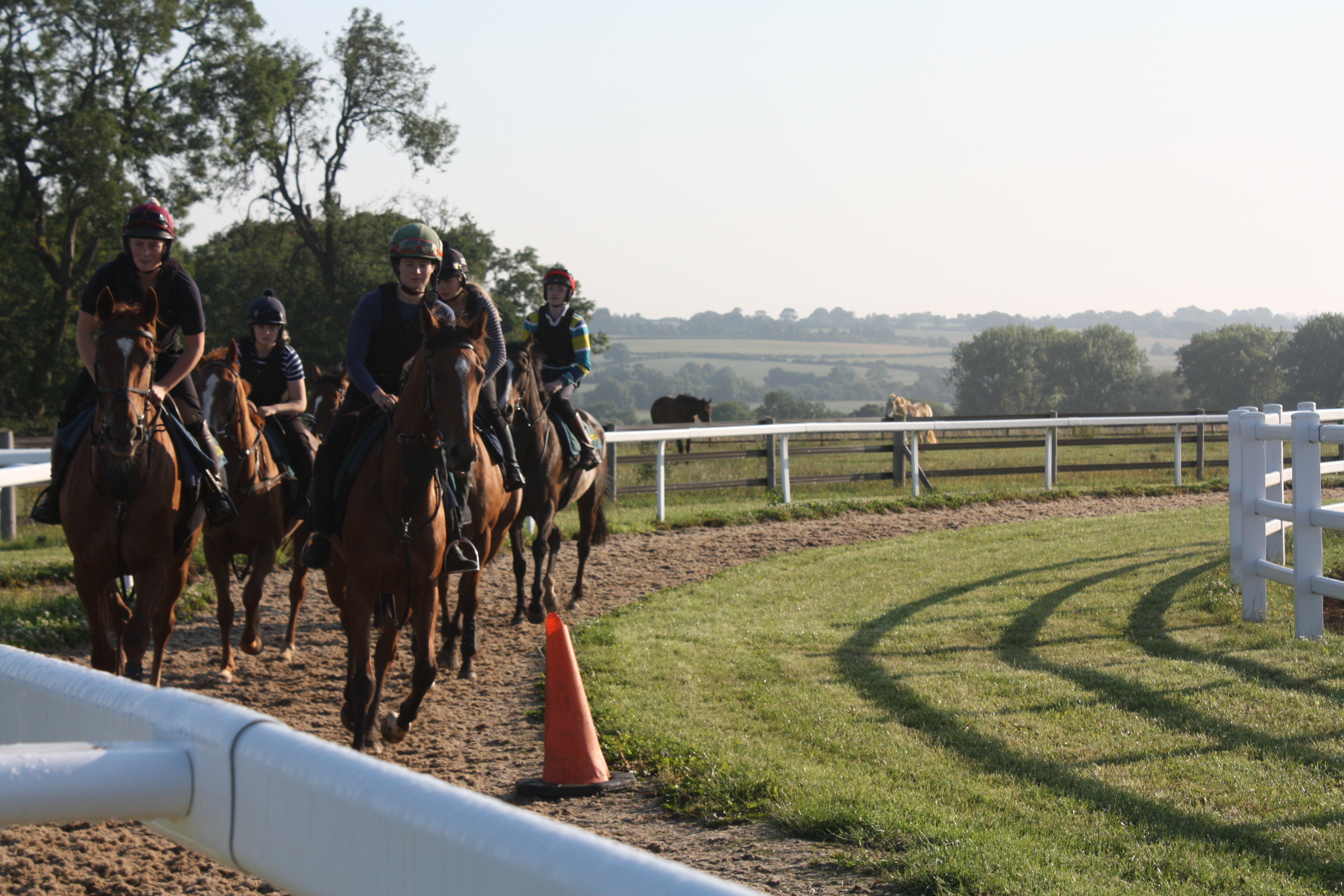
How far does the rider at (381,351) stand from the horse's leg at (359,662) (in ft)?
1.20

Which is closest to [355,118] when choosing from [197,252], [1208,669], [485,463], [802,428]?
[197,252]

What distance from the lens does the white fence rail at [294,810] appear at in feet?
3.64

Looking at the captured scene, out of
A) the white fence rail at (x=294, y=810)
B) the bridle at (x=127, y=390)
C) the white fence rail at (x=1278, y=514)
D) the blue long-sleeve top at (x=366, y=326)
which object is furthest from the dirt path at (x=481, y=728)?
the white fence rail at (x=1278, y=514)

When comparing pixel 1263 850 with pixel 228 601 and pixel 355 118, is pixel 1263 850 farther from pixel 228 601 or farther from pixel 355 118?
pixel 355 118

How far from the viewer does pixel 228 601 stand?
7.70m

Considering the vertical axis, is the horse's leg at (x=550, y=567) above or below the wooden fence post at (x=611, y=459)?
below

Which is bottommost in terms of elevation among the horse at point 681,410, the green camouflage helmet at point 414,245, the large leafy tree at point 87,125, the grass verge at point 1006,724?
the grass verge at point 1006,724

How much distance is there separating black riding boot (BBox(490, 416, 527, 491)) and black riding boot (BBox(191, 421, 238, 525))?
1714 mm

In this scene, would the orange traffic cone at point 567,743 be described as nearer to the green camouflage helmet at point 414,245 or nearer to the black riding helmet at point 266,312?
the green camouflage helmet at point 414,245

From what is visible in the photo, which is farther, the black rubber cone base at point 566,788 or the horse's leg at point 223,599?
the horse's leg at point 223,599

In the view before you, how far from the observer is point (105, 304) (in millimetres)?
5648

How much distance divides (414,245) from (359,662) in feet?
7.66

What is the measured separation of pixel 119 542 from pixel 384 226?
38187 millimetres

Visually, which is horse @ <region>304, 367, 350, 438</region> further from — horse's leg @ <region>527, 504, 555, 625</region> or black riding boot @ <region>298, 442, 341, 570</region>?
black riding boot @ <region>298, 442, 341, 570</region>
